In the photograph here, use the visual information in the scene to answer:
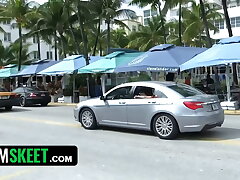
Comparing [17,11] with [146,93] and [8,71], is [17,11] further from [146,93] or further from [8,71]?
[146,93]

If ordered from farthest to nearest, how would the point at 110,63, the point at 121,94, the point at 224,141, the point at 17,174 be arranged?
the point at 110,63
the point at 121,94
the point at 224,141
the point at 17,174

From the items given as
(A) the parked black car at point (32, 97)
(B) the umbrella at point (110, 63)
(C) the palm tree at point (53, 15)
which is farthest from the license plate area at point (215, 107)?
(C) the palm tree at point (53, 15)

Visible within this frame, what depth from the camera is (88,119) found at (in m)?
10.9

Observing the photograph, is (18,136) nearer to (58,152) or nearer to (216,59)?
(58,152)

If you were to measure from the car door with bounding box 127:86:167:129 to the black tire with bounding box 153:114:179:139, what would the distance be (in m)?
0.22

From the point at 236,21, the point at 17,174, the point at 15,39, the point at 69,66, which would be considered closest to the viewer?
the point at 17,174

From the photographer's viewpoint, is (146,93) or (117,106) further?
(117,106)

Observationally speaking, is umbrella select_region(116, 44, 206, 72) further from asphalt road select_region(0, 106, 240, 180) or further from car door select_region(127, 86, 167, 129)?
car door select_region(127, 86, 167, 129)

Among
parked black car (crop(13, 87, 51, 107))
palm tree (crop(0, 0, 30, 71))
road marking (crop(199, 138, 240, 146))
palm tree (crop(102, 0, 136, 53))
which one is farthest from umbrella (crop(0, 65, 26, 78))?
road marking (crop(199, 138, 240, 146))

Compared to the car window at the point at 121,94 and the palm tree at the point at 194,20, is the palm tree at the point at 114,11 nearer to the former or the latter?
the palm tree at the point at 194,20

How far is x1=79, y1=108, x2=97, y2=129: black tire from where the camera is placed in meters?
10.8

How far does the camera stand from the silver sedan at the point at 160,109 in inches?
340

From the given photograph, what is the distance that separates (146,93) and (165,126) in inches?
44.5

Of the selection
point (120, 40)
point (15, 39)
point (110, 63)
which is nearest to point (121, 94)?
point (110, 63)
